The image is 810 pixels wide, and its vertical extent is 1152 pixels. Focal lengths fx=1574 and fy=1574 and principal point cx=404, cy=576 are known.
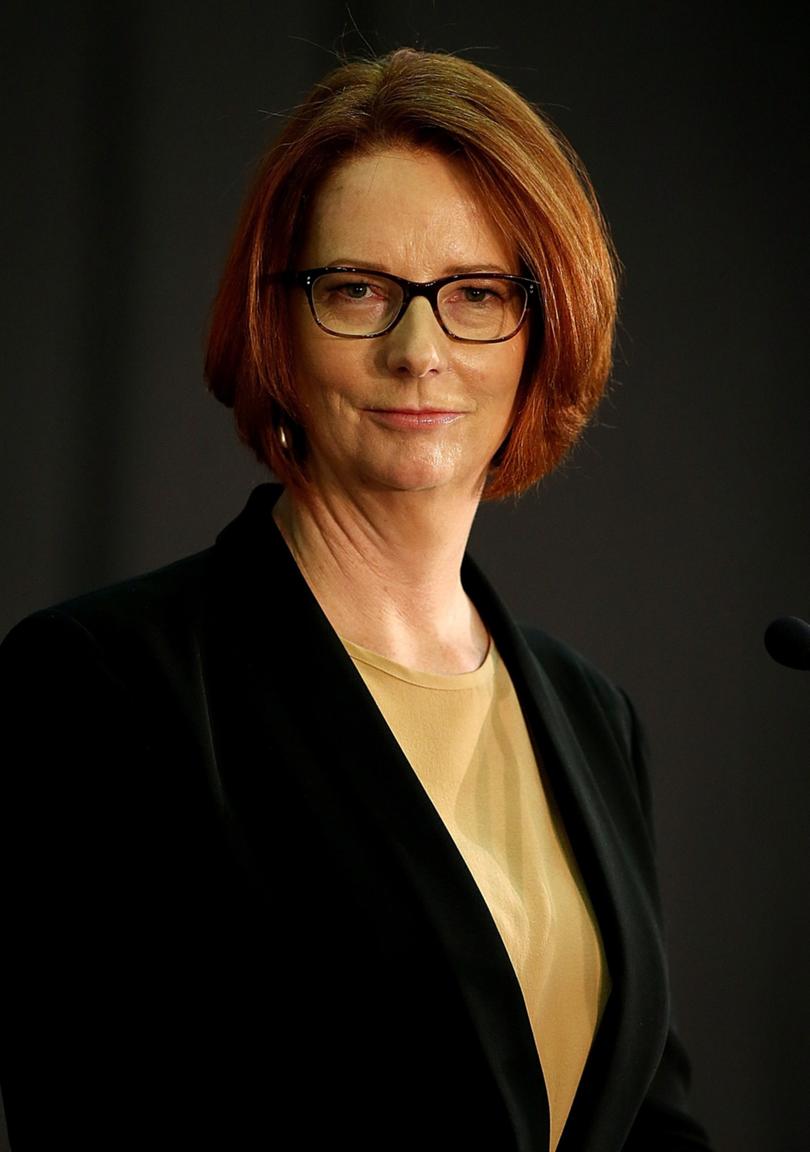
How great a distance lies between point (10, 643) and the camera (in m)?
1.11

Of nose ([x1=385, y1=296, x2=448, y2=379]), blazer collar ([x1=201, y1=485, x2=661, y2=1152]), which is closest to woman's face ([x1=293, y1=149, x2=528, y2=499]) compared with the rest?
nose ([x1=385, y1=296, x2=448, y2=379])

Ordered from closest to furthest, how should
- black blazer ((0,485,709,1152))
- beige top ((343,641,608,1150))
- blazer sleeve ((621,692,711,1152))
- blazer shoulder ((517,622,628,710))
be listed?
black blazer ((0,485,709,1152)) < beige top ((343,641,608,1150)) < blazer sleeve ((621,692,711,1152)) < blazer shoulder ((517,622,628,710))

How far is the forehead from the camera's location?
1.19 metres

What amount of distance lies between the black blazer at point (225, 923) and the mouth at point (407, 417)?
199 millimetres

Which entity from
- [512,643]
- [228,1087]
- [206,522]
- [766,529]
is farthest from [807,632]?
[766,529]

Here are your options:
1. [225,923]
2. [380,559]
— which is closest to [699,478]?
[380,559]

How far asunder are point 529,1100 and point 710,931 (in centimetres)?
114

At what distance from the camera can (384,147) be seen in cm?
121

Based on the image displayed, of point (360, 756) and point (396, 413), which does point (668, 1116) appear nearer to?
point (360, 756)

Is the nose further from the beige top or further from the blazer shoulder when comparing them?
the blazer shoulder

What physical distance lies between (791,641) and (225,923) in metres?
0.42

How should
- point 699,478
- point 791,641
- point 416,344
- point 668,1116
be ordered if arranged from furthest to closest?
point 699,478
point 668,1116
point 416,344
point 791,641

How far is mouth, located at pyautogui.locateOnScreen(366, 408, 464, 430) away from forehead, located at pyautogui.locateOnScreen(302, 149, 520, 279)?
0.10 m

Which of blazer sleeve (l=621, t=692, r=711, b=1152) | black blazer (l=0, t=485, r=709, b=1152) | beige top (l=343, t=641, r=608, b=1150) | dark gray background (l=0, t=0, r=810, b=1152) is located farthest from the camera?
dark gray background (l=0, t=0, r=810, b=1152)
